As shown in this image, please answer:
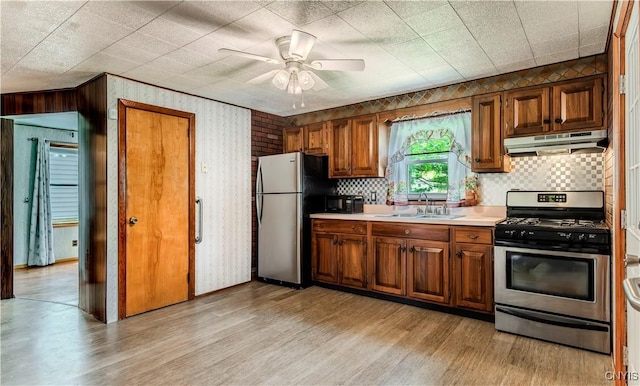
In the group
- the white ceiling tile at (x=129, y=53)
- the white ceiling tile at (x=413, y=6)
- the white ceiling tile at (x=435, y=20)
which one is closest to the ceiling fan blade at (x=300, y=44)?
the white ceiling tile at (x=413, y=6)

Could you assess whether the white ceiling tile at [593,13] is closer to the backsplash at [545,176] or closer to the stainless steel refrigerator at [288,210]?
the backsplash at [545,176]

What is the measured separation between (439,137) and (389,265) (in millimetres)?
1538

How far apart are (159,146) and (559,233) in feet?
11.9

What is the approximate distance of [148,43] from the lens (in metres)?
2.55

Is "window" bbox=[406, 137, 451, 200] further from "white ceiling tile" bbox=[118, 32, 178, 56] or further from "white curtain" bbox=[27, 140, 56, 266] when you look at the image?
"white curtain" bbox=[27, 140, 56, 266]

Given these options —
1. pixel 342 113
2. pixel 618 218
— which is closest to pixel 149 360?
pixel 618 218

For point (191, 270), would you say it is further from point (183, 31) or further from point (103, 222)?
point (183, 31)

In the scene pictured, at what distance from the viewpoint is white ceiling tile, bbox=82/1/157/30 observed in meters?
2.00

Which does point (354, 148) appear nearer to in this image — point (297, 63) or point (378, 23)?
point (297, 63)

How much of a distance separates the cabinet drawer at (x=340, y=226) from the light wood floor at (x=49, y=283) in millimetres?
2764

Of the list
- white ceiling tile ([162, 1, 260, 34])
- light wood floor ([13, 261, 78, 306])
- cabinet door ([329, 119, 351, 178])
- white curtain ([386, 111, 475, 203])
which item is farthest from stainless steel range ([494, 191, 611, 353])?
light wood floor ([13, 261, 78, 306])

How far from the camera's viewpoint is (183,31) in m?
2.36

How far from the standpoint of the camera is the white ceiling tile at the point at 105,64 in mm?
2783

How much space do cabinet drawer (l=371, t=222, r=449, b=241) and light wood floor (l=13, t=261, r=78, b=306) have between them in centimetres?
335
